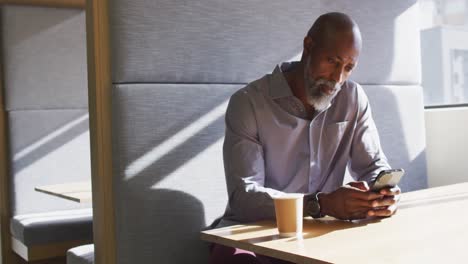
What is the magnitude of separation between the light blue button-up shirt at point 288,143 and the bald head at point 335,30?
0.54ft

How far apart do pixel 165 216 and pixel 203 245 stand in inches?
6.4

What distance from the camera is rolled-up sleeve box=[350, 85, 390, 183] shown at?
1952mm

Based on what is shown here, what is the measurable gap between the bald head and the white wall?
0.95 metres

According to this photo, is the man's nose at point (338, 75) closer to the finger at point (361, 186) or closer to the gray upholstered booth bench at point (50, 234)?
the finger at point (361, 186)

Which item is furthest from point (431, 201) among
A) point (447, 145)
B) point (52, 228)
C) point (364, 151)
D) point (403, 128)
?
point (52, 228)

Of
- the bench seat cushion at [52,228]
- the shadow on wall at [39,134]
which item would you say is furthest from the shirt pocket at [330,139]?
the shadow on wall at [39,134]

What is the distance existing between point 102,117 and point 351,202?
73cm

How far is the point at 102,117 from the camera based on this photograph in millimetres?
1754

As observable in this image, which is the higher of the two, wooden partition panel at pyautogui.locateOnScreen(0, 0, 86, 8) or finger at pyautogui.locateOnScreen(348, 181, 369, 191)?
wooden partition panel at pyautogui.locateOnScreen(0, 0, 86, 8)

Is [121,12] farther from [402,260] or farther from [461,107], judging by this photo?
[461,107]

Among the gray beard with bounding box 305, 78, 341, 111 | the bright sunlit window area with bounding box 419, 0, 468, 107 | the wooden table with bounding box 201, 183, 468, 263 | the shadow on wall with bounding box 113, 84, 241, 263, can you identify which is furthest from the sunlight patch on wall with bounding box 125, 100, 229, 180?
the bright sunlit window area with bounding box 419, 0, 468, 107

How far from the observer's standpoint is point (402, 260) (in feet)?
3.65

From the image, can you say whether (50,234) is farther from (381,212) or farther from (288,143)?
(381,212)

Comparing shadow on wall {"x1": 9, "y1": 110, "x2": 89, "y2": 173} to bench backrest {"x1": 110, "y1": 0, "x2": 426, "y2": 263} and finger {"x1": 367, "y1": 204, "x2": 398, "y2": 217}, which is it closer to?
bench backrest {"x1": 110, "y1": 0, "x2": 426, "y2": 263}
